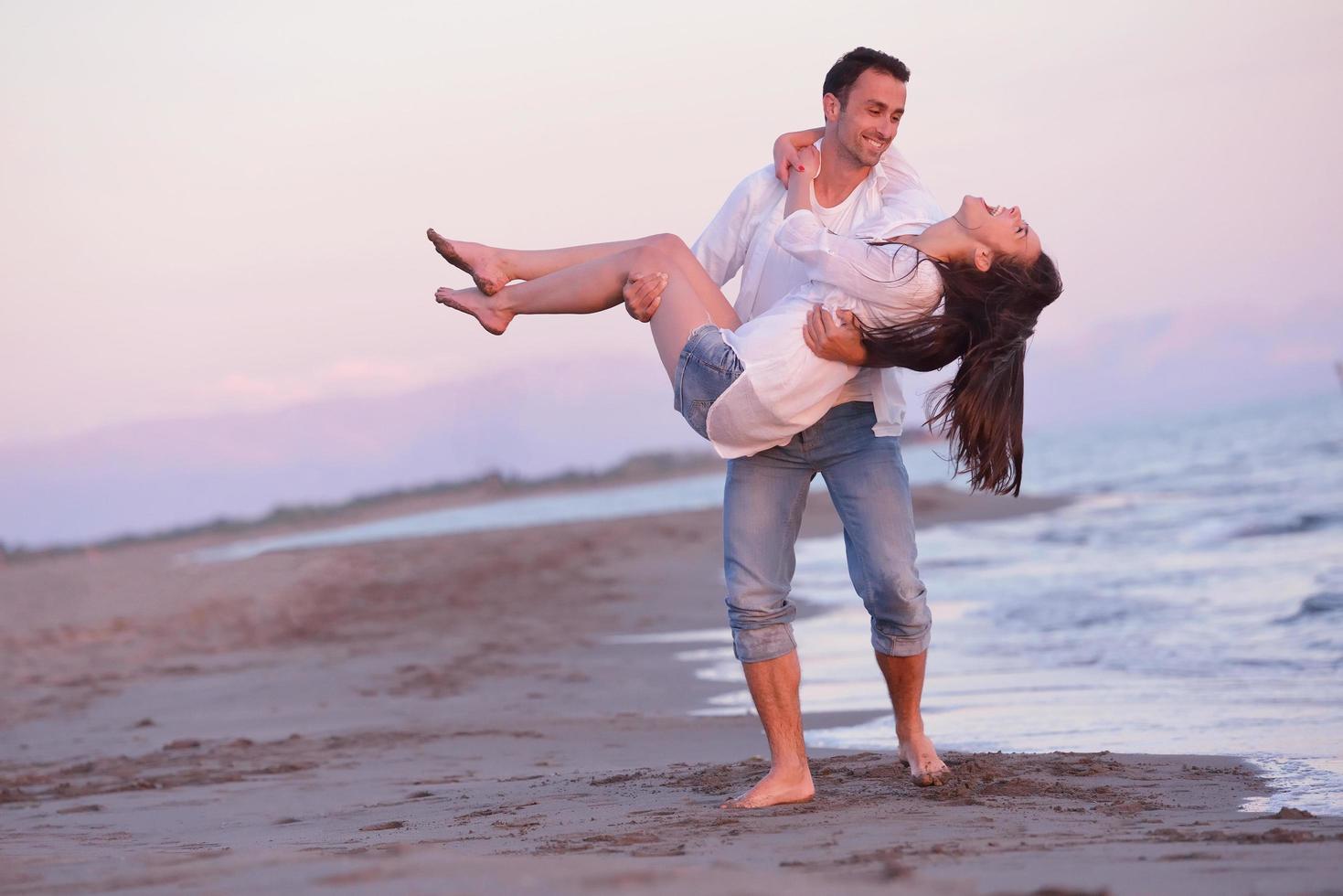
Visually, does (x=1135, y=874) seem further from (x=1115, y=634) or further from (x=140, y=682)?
(x=140, y=682)

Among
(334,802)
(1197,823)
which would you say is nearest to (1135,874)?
(1197,823)

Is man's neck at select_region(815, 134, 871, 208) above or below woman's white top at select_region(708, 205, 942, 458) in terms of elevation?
above

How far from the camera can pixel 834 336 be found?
3.62m

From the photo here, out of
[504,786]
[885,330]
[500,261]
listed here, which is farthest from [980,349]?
[504,786]

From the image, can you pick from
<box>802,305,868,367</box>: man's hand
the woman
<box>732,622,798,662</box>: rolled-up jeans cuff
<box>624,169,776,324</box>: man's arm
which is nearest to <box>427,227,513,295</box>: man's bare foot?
the woman

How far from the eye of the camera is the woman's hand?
13.3 feet

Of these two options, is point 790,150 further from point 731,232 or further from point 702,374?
point 702,374

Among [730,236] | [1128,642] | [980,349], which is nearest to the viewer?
[980,349]

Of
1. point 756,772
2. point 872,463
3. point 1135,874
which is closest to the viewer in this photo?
point 1135,874

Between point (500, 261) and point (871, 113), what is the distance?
1.30m

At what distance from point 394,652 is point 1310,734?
650 centimetres

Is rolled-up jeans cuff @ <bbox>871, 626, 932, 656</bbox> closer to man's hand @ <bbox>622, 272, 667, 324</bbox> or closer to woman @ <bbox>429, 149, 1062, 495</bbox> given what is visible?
woman @ <bbox>429, 149, 1062, 495</bbox>

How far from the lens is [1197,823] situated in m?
3.03

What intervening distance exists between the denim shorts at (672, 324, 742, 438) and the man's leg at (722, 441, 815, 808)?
0.24 meters
